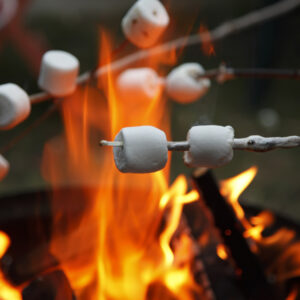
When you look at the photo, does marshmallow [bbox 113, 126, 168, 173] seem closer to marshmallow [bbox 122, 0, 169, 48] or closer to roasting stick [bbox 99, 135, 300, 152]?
roasting stick [bbox 99, 135, 300, 152]

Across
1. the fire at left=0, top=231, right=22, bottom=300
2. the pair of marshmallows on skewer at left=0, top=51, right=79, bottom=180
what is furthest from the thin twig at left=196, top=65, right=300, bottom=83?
the fire at left=0, top=231, right=22, bottom=300

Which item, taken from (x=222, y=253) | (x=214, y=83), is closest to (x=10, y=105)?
(x=222, y=253)

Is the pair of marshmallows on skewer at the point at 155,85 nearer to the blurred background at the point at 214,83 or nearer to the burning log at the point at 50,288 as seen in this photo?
the burning log at the point at 50,288

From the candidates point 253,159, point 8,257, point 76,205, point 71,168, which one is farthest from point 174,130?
point 8,257

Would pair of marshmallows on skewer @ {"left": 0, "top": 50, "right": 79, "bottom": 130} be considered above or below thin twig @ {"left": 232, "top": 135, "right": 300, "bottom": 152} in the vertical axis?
above

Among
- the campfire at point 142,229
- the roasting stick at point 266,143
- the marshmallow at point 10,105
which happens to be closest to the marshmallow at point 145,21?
the campfire at point 142,229

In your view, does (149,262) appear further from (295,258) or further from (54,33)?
(54,33)

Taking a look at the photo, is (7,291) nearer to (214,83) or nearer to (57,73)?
(57,73)
